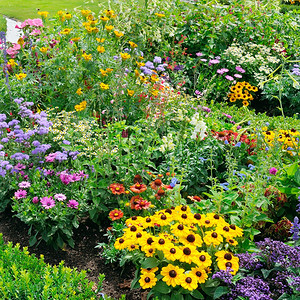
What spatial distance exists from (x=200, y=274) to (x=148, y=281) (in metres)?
0.32

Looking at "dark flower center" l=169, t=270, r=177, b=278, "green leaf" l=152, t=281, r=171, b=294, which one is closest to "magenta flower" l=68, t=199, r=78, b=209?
"green leaf" l=152, t=281, r=171, b=294

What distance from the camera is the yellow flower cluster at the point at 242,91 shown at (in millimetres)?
5641

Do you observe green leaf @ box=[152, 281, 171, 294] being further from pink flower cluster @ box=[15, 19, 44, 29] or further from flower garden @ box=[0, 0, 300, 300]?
pink flower cluster @ box=[15, 19, 44, 29]

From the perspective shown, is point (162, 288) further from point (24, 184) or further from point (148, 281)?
point (24, 184)

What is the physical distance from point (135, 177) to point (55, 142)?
38.4 inches

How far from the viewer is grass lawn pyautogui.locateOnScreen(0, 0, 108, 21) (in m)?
10.8

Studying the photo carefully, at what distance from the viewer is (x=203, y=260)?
228 cm

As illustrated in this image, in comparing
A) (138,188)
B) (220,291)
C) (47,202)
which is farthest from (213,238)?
(47,202)

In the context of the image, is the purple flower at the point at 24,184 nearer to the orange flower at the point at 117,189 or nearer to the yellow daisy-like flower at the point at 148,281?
the orange flower at the point at 117,189

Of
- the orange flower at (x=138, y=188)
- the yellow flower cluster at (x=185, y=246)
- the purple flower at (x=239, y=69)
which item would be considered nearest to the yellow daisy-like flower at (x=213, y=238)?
the yellow flower cluster at (x=185, y=246)

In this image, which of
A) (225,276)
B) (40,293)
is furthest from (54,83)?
(225,276)

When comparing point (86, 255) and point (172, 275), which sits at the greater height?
point (172, 275)

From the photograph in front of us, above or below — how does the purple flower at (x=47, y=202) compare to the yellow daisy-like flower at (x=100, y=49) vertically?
below

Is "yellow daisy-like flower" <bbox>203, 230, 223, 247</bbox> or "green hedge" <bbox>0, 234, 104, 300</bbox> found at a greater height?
"yellow daisy-like flower" <bbox>203, 230, 223, 247</bbox>
